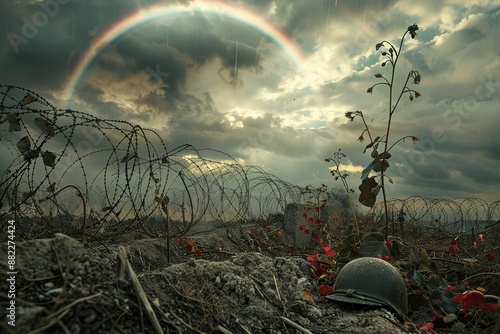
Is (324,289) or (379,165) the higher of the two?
(379,165)

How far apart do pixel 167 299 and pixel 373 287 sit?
2179 millimetres

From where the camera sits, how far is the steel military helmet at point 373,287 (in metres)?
3.82

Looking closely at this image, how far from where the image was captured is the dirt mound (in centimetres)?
202


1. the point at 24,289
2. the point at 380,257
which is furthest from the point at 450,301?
the point at 24,289

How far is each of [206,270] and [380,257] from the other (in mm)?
2148

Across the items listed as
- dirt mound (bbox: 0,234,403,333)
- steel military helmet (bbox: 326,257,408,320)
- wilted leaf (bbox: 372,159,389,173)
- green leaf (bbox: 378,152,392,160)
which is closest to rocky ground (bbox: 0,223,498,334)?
dirt mound (bbox: 0,234,403,333)

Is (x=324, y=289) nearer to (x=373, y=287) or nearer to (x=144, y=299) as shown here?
(x=373, y=287)

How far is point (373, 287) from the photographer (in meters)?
3.87

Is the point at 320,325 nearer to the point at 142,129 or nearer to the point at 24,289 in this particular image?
the point at 24,289

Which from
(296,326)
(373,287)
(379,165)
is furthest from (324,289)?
(379,165)

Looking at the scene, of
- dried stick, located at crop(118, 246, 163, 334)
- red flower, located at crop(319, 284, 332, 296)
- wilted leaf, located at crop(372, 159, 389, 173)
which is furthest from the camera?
Result: wilted leaf, located at crop(372, 159, 389, 173)

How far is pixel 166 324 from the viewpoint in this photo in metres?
2.38

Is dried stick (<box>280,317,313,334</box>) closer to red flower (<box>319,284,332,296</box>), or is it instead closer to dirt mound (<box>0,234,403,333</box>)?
dirt mound (<box>0,234,403,333</box>)

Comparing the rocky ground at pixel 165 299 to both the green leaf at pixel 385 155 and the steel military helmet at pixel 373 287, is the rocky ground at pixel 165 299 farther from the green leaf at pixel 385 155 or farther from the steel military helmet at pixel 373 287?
the green leaf at pixel 385 155
